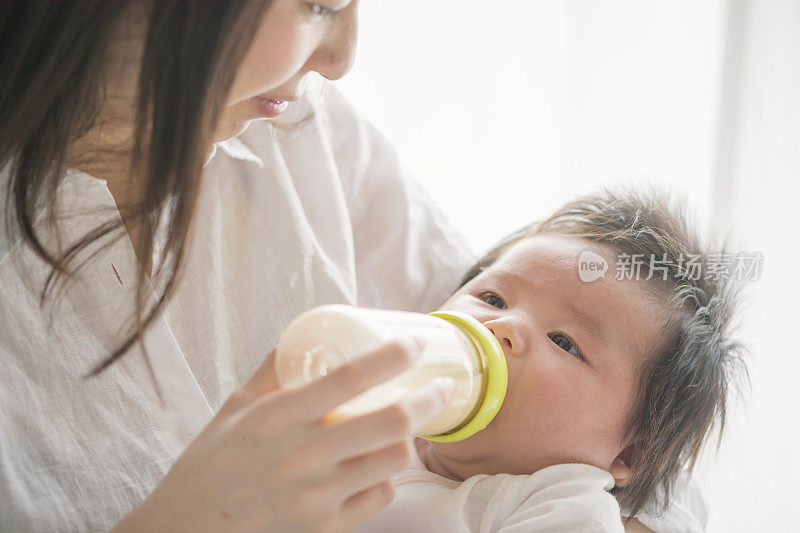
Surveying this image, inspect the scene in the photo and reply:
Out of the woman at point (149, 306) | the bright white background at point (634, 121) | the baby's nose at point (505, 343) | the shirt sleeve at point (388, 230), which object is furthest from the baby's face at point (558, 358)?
the bright white background at point (634, 121)

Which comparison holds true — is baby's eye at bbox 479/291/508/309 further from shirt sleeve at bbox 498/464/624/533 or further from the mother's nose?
the mother's nose

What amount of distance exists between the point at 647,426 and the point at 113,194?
81 centimetres

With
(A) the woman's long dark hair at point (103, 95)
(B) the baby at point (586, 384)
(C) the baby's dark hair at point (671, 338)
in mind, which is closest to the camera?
(A) the woman's long dark hair at point (103, 95)

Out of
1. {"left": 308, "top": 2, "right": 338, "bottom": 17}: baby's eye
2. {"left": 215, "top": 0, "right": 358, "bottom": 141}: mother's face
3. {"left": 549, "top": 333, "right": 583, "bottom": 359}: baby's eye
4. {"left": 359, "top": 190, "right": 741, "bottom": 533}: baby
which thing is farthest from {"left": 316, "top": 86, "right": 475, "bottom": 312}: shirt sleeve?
{"left": 308, "top": 2, "right": 338, "bottom": 17}: baby's eye

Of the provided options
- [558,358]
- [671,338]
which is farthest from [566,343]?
[671,338]

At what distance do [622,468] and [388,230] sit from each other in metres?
0.55

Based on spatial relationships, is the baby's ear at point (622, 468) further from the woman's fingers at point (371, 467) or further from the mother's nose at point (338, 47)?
the mother's nose at point (338, 47)

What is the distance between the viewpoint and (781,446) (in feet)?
5.70

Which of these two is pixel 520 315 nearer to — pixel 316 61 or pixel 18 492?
pixel 316 61

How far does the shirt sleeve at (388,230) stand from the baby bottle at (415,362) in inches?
15.0

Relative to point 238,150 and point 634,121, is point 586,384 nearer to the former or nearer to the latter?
point 238,150

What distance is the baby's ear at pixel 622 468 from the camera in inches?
41.6

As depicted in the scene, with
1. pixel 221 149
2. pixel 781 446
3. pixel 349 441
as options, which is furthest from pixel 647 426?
pixel 781 446

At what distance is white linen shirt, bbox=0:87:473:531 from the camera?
31.2 inches
